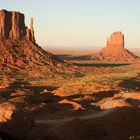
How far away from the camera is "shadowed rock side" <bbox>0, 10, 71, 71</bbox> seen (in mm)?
106125

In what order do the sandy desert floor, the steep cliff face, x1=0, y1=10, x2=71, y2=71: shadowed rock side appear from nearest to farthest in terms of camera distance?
the sandy desert floor
x1=0, y1=10, x2=71, y2=71: shadowed rock side
the steep cliff face

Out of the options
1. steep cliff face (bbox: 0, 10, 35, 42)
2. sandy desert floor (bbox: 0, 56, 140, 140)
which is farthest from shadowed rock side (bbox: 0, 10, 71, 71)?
sandy desert floor (bbox: 0, 56, 140, 140)

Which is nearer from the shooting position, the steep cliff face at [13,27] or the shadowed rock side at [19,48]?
the shadowed rock side at [19,48]

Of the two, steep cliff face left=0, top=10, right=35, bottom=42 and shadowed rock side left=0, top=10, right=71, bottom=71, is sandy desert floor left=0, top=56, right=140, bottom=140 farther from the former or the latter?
steep cliff face left=0, top=10, right=35, bottom=42

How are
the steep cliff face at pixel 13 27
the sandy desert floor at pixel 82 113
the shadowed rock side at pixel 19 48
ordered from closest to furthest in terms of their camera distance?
1. the sandy desert floor at pixel 82 113
2. the shadowed rock side at pixel 19 48
3. the steep cliff face at pixel 13 27

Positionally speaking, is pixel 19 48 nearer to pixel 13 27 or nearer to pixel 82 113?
pixel 13 27

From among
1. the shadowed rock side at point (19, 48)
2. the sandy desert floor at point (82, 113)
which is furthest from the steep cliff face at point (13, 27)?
the sandy desert floor at point (82, 113)

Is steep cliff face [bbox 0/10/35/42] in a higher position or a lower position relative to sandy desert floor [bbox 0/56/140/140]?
higher

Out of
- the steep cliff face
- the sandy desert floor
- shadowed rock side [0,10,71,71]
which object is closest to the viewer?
the sandy desert floor

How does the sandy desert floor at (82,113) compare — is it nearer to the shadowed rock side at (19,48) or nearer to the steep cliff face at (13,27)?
the shadowed rock side at (19,48)

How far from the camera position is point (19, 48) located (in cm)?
11350

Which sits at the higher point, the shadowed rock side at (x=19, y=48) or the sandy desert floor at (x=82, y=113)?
the shadowed rock side at (x=19, y=48)

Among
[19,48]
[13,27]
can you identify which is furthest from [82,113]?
[13,27]

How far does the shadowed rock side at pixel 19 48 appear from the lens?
106125mm
